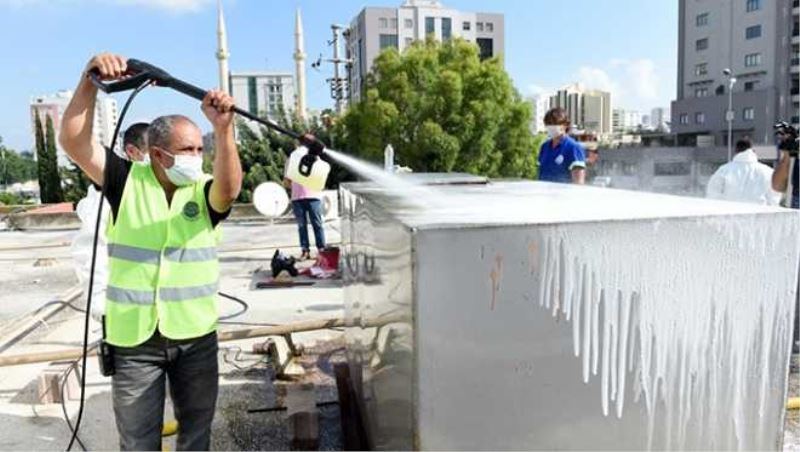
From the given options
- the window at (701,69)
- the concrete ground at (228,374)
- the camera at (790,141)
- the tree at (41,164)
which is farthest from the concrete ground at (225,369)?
the window at (701,69)

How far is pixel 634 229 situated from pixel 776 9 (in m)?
55.3

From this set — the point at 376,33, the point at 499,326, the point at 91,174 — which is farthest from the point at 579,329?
the point at 376,33

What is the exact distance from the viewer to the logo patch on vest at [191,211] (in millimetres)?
2340

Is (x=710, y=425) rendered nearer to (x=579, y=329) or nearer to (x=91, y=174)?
(x=579, y=329)

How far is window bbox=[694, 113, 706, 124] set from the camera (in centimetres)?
5147

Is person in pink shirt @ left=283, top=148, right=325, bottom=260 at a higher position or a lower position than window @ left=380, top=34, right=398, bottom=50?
lower

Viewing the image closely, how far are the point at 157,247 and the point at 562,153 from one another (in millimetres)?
3865

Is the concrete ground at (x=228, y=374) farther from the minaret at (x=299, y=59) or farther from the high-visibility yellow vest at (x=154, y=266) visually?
the minaret at (x=299, y=59)

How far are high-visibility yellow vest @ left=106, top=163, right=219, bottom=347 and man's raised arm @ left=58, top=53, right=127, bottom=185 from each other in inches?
6.3

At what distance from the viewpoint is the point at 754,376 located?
2008 mm

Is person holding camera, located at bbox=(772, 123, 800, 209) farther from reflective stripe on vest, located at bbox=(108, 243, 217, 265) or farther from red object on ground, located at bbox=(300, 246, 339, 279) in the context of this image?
red object on ground, located at bbox=(300, 246, 339, 279)

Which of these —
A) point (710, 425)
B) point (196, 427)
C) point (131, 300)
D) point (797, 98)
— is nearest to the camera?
point (710, 425)

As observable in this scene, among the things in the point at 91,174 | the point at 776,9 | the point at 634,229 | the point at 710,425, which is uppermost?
the point at 776,9

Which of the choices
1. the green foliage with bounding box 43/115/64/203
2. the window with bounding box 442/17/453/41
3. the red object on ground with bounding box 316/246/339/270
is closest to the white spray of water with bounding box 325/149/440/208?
the red object on ground with bounding box 316/246/339/270
